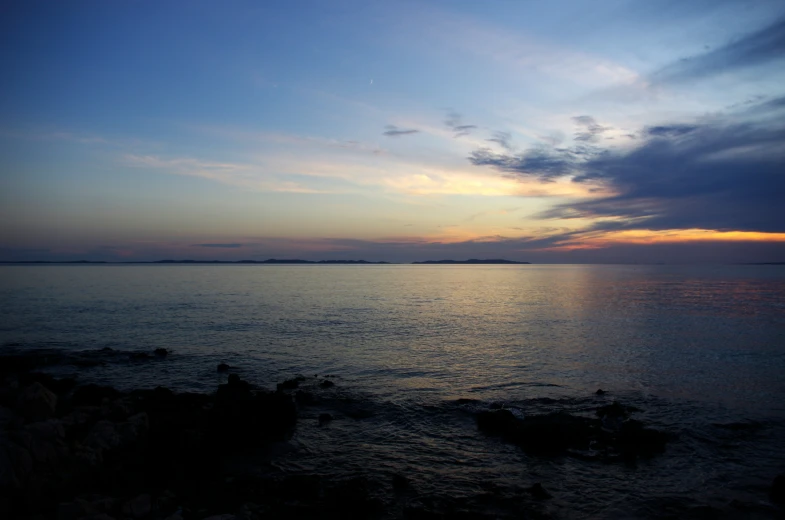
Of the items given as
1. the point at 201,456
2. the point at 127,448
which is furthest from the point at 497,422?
the point at 127,448

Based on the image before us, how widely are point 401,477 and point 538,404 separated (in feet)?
34.4

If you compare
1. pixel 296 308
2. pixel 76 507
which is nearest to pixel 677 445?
pixel 76 507

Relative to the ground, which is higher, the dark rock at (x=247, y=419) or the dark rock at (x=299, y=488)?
the dark rock at (x=247, y=419)

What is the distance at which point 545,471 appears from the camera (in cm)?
1503

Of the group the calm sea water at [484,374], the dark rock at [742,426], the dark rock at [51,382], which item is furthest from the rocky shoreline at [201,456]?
the dark rock at [742,426]

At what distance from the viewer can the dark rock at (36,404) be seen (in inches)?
646

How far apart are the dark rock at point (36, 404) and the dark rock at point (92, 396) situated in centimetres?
233

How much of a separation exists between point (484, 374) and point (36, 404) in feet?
72.4

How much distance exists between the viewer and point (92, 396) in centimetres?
2012

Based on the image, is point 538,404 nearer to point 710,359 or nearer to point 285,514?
point 285,514

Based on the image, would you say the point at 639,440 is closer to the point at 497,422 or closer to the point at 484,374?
the point at 497,422

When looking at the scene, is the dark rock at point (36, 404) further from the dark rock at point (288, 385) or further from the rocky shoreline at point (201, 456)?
the dark rock at point (288, 385)

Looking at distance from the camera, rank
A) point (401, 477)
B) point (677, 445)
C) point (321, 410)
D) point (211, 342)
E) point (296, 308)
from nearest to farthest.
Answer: point (401, 477), point (677, 445), point (321, 410), point (211, 342), point (296, 308)

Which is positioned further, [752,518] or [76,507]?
[752,518]
